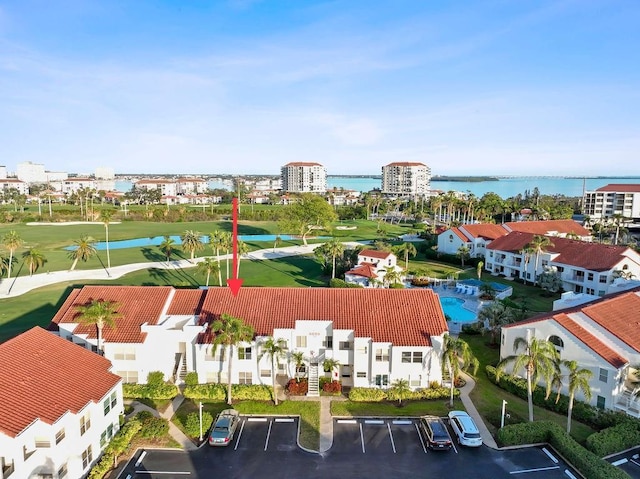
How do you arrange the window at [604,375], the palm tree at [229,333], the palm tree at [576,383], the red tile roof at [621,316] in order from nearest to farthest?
1. the palm tree at [576,383]
2. the window at [604,375]
3. the palm tree at [229,333]
4. the red tile roof at [621,316]

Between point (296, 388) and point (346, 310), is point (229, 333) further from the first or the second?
point (346, 310)

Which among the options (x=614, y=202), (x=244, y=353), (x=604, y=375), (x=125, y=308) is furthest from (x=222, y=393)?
(x=614, y=202)

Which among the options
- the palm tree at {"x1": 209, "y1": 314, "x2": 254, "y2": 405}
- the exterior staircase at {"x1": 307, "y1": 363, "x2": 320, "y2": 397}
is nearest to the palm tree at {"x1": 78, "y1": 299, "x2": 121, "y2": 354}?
the palm tree at {"x1": 209, "y1": 314, "x2": 254, "y2": 405}

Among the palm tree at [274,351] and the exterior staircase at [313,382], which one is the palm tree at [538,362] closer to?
the exterior staircase at [313,382]

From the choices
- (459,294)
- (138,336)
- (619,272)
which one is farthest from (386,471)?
(619,272)

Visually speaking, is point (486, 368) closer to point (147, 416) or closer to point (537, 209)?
point (147, 416)

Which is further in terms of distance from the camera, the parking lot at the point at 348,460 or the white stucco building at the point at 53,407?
the parking lot at the point at 348,460

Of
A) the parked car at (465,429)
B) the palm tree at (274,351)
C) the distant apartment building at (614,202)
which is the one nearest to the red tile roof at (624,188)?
the distant apartment building at (614,202)
